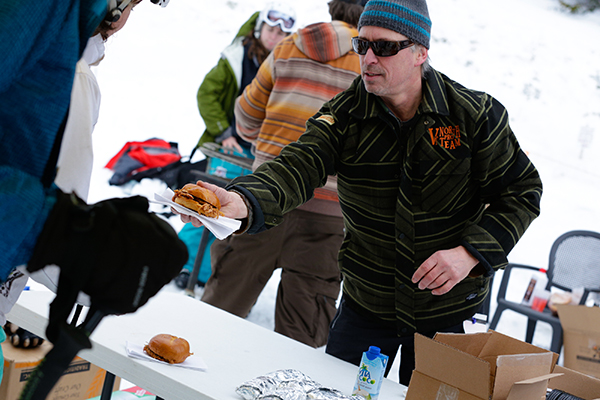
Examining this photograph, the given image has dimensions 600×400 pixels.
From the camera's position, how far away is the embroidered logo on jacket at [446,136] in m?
2.02

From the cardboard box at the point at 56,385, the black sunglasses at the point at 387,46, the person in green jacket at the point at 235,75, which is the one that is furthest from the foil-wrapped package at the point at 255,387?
the person in green jacket at the point at 235,75

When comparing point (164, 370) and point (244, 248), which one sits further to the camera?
point (244, 248)

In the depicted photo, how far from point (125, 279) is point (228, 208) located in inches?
30.5

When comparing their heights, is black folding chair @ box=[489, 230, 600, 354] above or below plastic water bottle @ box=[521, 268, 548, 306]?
above

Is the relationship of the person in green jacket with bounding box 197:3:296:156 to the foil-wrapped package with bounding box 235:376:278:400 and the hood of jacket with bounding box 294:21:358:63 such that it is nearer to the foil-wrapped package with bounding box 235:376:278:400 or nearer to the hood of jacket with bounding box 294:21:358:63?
the hood of jacket with bounding box 294:21:358:63

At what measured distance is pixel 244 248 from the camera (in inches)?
125

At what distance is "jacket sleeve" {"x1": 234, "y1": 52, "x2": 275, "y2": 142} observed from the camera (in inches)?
122

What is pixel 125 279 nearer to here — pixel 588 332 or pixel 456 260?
pixel 456 260

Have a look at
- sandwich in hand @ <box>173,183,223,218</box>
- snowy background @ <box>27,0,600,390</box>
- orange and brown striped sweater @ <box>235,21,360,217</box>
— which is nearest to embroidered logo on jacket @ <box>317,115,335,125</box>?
sandwich in hand @ <box>173,183,223,218</box>

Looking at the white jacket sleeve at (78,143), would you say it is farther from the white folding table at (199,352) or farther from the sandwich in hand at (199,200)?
the white folding table at (199,352)

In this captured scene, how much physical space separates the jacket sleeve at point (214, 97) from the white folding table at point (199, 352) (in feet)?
7.54

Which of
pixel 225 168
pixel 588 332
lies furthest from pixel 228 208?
pixel 588 332

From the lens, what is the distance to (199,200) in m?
1.55

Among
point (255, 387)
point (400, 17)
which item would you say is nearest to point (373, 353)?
point (255, 387)
